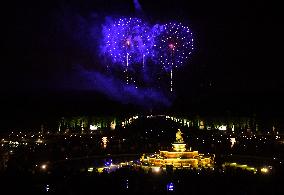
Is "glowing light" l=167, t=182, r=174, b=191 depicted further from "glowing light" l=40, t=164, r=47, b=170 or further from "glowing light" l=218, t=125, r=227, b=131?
"glowing light" l=218, t=125, r=227, b=131

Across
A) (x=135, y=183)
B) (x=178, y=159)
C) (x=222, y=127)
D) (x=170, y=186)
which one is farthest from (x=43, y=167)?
(x=222, y=127)

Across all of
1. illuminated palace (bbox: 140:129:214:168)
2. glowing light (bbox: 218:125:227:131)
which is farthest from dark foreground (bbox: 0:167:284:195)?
glowing light (bbox: 218:125:227:131)

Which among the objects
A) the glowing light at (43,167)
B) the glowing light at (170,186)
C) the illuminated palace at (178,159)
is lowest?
the glowing light at (170,186)

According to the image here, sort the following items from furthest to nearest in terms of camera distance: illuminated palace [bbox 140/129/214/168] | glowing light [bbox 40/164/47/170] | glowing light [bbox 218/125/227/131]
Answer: glowing light [bbox 218/125/227/131] < illuminated palace [bbox 140/129/214/168] < glowing light [bbox 40/164/47/170]

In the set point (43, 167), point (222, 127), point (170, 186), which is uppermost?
point (222, 127)

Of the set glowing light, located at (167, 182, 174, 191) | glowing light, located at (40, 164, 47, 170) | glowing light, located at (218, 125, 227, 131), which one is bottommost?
glowing light, located at (167, 182, 174, 191)

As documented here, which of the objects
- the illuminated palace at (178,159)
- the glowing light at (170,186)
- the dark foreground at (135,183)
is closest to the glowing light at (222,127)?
the illuminated palace at (178,159)

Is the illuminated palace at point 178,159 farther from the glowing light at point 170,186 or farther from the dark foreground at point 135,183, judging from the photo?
the glowing light at point 170,186

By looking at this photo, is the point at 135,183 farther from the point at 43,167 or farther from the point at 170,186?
the point at 43,167

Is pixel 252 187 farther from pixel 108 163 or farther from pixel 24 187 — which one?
pixel 108 163

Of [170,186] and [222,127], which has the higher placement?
[222,127]

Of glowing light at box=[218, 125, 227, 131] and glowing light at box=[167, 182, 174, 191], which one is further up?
glowing light at box=[218, 125, 227, 131]

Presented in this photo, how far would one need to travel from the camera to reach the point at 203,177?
70.7 feet

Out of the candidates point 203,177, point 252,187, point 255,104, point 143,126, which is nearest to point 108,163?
point 203,177
